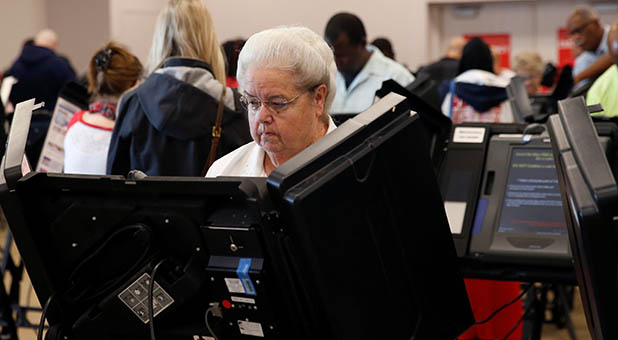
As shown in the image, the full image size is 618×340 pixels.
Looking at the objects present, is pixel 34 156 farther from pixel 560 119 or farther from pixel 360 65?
pixel 560 119

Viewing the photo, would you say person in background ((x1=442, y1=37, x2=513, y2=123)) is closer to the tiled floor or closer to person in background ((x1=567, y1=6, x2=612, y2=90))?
the tiled floor

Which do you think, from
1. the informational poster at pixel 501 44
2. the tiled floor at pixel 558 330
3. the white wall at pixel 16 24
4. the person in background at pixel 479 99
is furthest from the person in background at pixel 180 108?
the white wall at pixel 16 24

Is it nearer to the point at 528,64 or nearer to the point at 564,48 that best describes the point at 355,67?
the point at 528,64

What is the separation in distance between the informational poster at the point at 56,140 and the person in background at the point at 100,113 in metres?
0.40

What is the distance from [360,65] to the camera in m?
4.54

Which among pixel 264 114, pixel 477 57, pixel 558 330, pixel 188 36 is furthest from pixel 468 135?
pixel 477 57

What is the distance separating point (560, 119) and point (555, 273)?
1.18 metres

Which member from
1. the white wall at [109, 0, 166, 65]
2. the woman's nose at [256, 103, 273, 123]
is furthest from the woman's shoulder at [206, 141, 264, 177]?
the white wall at [109, 0, 166, 65]

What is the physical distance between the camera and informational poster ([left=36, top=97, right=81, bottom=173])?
3840mm

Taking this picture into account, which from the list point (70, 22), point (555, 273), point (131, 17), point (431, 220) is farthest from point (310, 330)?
point (70, 22)

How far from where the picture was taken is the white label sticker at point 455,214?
244 cm

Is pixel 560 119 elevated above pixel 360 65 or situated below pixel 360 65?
above

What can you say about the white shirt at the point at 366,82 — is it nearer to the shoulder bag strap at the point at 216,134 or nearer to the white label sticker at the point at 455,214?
the shoulder bag strap at the point at 216,134

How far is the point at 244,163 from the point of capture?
2104mm
